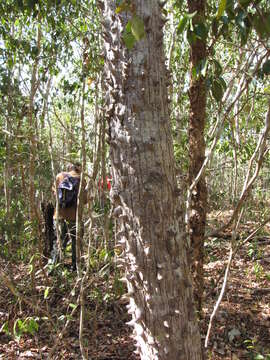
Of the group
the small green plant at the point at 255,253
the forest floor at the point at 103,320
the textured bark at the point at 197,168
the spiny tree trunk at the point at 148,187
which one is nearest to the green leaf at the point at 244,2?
the spiny tree trunk at the point at 148,187

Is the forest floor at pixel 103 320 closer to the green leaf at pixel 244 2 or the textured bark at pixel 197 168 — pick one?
the textured bark at pixel 197 168

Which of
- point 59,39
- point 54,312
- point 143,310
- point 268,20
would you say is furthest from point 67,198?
point 268,20

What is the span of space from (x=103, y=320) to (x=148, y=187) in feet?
9.51

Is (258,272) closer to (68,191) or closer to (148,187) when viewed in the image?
(68,191)

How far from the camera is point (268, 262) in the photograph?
530cm

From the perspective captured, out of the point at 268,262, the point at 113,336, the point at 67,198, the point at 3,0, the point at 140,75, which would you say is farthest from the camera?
the point at 268,262

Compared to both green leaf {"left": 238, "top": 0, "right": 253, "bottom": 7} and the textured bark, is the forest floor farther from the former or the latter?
green leaf {"left": 238, "top": 0, "right": 253, "bottom": 7}

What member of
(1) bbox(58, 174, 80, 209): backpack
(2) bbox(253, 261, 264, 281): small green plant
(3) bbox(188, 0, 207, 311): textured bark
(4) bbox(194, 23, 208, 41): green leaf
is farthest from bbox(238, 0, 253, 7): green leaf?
(2) bbox(253, 261, 264, 281): small green plant

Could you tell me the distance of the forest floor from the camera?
3096mm

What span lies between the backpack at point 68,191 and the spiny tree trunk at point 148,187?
9.97 feet

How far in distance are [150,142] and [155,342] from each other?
868 millimetres

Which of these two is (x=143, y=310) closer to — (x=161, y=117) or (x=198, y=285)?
(x=161, y=117)

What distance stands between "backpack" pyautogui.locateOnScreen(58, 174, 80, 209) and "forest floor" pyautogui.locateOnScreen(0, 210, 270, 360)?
3.01 ft

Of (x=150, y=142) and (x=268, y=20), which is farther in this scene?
(x=268, y=20)
